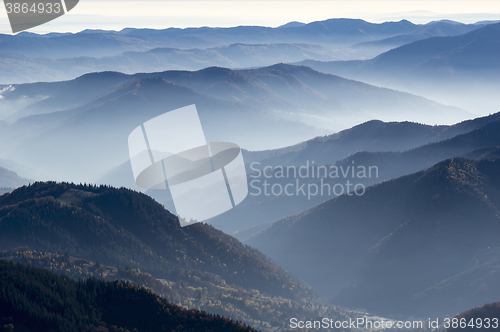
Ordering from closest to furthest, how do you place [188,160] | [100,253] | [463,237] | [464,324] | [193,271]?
[464,324] → [100,253] → [193,271] → [463,237] → [188,160]

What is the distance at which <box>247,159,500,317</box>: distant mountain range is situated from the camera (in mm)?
71188

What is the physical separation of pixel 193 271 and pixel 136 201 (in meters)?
13.7

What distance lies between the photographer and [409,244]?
83188mm

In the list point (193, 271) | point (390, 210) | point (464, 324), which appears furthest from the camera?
point (390, 210)

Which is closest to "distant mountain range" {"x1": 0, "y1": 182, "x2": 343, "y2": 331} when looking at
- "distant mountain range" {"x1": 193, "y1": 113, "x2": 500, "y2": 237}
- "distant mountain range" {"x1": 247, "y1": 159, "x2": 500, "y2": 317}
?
"distant mountain range" {"x1": 247, "y1": 159, "x2": 500, "y2": 317}

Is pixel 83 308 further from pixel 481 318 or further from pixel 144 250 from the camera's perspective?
pixel 481 318

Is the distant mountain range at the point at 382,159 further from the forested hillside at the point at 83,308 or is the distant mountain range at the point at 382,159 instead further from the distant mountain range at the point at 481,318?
the forested hillside at the point at 83,308

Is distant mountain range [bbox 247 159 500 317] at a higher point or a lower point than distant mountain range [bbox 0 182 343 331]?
lower

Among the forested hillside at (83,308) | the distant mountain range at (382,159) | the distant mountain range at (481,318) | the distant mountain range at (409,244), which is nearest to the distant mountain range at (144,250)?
the distant mountain range at (409,244)

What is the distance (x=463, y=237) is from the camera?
82.1m

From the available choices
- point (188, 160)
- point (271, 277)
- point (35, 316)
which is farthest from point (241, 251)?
point (188, 160)

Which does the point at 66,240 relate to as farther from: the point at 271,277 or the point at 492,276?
the point at 492,276

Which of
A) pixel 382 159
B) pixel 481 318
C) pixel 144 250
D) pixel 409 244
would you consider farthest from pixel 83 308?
pixel 382 159

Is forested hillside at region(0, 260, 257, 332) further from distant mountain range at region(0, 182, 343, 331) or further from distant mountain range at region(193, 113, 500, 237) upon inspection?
distant mountain range at region(193, 113, 500, 237)
